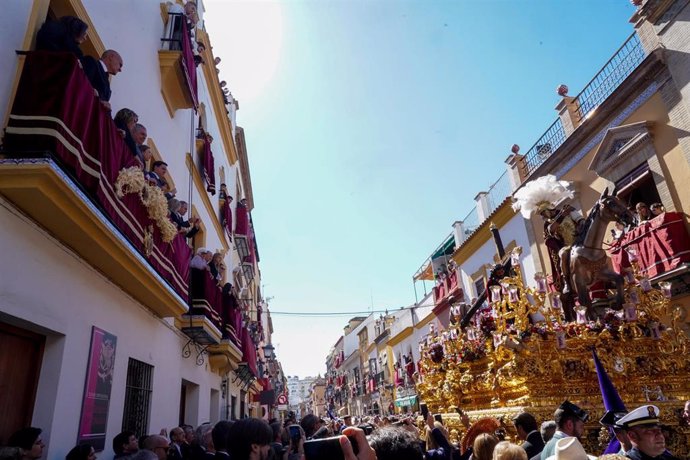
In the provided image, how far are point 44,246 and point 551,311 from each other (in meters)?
6.14

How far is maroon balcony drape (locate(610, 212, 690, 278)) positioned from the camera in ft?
27.6

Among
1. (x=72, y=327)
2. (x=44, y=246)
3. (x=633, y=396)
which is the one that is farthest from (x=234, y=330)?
(x=633, y=396)

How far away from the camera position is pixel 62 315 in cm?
407

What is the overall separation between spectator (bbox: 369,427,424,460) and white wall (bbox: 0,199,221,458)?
2.72 meters

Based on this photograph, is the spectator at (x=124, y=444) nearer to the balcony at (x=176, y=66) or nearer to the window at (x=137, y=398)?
the window at (x=137, y=398)

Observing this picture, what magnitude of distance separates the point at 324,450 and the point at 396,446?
1.33 ft

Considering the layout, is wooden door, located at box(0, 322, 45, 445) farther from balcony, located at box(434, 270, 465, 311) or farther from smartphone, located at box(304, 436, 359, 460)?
balcony, located at box(434, 270, 465, 311)

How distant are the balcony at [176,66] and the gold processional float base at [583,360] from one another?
6.07 m

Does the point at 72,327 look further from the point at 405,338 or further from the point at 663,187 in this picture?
the point at 405,338

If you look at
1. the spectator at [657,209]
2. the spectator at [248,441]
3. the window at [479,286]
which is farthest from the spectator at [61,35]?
the window at [479,286]

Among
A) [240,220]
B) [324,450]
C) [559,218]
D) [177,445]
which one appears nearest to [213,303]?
[177,445]

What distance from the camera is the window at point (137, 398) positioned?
5.67 meters

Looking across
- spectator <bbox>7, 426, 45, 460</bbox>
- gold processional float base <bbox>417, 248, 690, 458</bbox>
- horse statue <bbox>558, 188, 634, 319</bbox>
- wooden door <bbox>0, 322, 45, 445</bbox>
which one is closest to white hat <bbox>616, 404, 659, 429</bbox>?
gold processional float base <bbox>417, 248, 690, 458</bbox>

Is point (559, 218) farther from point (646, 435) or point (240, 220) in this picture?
point (240, 220)
